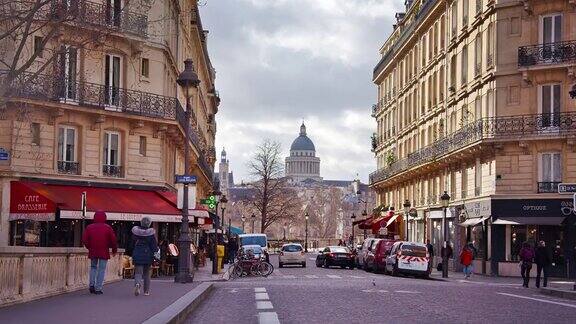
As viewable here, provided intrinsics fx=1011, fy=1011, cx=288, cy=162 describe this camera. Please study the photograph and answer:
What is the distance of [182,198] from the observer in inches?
1287

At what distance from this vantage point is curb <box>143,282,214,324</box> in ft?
48.6

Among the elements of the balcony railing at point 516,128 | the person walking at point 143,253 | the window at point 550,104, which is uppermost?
the window at point 550,104

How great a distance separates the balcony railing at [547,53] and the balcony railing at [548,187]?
5.70 metres

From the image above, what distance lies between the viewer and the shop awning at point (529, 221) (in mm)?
47594

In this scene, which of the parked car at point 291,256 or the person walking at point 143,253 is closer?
the person walking at point 143,253

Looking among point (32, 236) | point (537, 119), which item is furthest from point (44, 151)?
point (537, 119)

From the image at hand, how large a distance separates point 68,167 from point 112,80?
4.26 metres

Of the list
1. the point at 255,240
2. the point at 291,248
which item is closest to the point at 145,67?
the point at 291,248

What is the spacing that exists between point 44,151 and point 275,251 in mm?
84792

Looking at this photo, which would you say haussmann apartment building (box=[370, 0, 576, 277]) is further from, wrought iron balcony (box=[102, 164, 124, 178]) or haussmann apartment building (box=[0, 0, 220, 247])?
wrought iron balcony (box=[102, 164, 124, 178])

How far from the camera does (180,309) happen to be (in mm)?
17234

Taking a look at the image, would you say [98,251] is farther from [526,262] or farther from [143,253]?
[526,262]

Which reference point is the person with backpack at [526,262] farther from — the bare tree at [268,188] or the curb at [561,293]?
the bare tree at [268,188]

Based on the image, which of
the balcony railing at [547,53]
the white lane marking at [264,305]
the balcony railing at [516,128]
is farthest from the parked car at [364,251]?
the white lane marking at [264,305]
